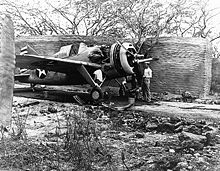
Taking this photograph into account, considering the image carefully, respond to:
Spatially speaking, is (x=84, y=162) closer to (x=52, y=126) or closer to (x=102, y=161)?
(x=102, y=161)

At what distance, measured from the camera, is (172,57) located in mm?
12781

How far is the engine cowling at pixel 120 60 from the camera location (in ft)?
32.1

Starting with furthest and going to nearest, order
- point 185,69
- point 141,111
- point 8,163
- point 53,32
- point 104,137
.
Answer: point 53,32 < point 185,69 < point 141,111 < point 104,137 < point 8,163

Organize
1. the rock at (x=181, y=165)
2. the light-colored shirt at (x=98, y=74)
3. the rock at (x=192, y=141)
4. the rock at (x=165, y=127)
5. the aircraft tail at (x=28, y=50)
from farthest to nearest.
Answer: the aircraft tail at (x=28, y=50)
the light-colored shirt at (x=98, y=74)
the rock at (x=165, y=127)
the rock at (x=192, y=141)
the rock at (x=181, y=165)

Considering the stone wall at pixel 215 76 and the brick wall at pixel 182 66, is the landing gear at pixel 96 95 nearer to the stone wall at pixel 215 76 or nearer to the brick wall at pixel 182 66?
the brick wall at pixel 182 66

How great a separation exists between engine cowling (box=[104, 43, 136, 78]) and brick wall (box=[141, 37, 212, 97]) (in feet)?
10.3

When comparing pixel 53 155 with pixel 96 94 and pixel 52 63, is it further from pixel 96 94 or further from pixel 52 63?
pixel 52 63

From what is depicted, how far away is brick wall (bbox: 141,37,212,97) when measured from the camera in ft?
40.9

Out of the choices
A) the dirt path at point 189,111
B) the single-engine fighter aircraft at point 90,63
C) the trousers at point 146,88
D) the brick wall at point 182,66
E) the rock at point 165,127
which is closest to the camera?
the rock at point 165,127

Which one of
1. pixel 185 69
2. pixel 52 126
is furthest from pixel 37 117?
pixel 185 69

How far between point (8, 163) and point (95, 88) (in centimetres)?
611

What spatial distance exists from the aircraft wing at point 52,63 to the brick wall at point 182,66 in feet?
12.1

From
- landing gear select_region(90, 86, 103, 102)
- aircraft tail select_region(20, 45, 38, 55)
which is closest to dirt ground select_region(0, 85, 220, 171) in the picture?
landing gear select_region(90, 86, 103, 102)

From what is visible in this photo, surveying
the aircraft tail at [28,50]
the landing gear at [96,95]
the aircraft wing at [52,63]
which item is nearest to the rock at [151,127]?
the landing gear at [96,95]
